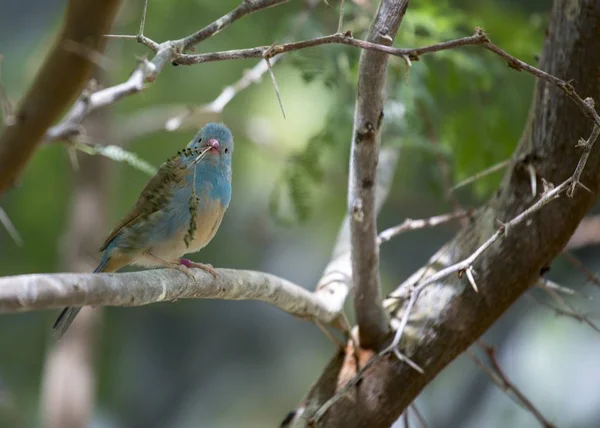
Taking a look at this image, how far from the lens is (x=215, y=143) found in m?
2.53

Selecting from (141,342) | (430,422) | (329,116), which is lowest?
(430,422)

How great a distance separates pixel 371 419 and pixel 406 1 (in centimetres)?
130

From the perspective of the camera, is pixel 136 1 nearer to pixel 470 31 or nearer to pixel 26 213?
pixel 26 213

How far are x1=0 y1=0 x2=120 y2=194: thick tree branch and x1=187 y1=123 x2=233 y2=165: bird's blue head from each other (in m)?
0.59

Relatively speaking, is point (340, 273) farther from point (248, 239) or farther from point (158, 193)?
point (248, 239)

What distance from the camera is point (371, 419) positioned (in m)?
2.51

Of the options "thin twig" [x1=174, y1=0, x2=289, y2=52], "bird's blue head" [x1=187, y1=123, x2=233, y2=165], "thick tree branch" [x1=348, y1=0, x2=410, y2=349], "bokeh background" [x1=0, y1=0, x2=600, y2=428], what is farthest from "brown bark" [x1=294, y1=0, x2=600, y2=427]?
"bokeh background" [x1=0, y1=0, x2=600, y2=428]

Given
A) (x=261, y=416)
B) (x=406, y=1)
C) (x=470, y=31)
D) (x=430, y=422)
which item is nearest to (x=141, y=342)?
(x=261, y=416)

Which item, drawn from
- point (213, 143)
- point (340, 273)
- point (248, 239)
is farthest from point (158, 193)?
point (248, 239)

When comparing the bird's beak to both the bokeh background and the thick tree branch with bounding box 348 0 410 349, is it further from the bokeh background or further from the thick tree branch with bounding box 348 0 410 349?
the bokeh background

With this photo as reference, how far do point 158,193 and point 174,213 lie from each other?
0.10 meters

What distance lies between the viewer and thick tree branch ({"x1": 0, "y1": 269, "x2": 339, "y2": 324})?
1.37 meters

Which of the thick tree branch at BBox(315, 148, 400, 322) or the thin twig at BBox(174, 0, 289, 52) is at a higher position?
the thin twig at BBox(174, 0, 289, 52)

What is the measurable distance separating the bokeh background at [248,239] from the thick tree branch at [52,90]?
1351 mm
